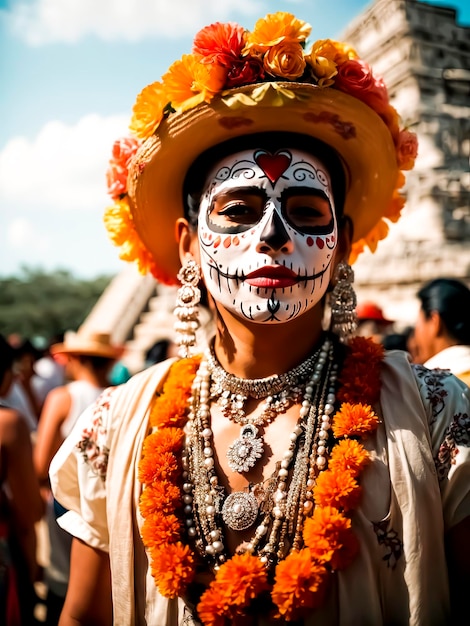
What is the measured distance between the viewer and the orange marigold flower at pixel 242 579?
1846 millimetres

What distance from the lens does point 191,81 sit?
2127mm

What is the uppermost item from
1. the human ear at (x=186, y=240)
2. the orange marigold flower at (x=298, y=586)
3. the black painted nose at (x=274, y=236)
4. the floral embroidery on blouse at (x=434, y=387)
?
the human ear at (x=186, y=240)

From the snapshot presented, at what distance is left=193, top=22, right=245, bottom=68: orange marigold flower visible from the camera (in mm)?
2041

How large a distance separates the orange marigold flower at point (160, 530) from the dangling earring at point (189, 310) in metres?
0.67

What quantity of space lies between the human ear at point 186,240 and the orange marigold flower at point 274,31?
0.73 meters

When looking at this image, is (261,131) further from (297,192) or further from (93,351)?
(93,351)

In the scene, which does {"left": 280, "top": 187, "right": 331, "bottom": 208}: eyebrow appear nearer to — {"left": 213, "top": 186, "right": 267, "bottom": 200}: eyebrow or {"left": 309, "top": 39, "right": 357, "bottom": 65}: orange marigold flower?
{"left": 213, "top": 186, "right": 267, "bottom": 200}: eyebrow

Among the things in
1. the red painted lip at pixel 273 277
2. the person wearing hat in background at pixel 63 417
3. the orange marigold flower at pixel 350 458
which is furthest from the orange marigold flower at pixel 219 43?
the person wearing hat in background at pixel 63 417

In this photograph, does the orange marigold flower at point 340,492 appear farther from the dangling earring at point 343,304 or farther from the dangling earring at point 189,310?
the dangling earring at point 189,310

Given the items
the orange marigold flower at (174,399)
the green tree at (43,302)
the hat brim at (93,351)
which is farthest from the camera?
the green tree at (43,302)

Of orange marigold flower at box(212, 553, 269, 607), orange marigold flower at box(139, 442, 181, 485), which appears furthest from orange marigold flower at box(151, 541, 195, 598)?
orange marigold flower at box(139, 442, 181, 485)

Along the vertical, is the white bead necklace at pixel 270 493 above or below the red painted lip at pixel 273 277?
below

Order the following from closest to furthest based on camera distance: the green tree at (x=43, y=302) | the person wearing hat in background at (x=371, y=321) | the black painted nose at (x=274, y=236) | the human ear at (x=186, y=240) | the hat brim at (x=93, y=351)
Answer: the black painted nose at (x=274, y=236), the human ear at (x=186, y=240), the hat brim at (x=93, y=351), the person wearing hat in background at (x=371, y=321), the green tree at (x=43, y=302)

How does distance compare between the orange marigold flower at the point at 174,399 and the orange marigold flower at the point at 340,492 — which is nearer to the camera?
the orange marigold flower at the point at 340,492
